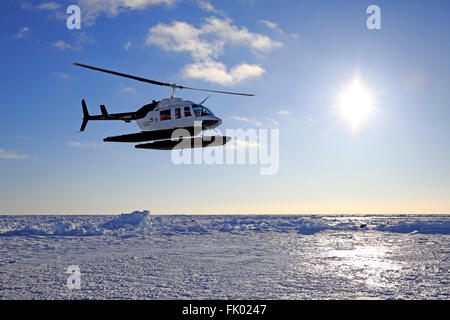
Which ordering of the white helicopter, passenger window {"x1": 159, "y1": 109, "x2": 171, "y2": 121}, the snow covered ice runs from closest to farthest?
the white helicopter → passenger window {"x1": 159, "y1": 109, "x2": 171, "y2": 121} → the snow covered ice

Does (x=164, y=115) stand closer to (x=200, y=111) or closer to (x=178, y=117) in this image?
(x=178, y=117)

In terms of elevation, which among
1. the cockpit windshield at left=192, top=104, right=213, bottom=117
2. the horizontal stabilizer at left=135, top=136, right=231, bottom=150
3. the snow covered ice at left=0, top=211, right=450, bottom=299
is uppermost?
the cockpit windshield at left=192, top=104, right=213, bottom=117

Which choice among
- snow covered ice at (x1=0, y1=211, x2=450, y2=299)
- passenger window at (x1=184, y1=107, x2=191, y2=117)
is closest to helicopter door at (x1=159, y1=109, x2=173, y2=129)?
passenger window at (x1=184, y1=107, x2=191, y2=117)

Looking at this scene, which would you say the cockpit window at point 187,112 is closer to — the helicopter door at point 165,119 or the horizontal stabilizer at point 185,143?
the helicopter door at point 165,119

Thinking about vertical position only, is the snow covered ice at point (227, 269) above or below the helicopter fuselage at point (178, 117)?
below

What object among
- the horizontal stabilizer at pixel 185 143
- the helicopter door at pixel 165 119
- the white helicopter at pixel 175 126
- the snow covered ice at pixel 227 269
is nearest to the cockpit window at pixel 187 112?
the white helicopter at pixel 175 126

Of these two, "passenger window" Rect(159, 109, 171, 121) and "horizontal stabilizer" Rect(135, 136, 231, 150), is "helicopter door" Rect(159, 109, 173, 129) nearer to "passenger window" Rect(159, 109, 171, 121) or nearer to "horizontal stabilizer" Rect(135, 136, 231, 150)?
"passenger window" Rect(159, 109, 171, 121)

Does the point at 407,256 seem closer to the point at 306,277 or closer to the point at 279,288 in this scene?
the point at 306,277

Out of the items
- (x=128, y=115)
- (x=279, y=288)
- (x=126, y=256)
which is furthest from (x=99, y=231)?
(x=128, y=115)

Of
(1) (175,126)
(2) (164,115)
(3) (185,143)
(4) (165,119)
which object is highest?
(2) (164,115)

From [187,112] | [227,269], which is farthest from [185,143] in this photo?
[227,269]
